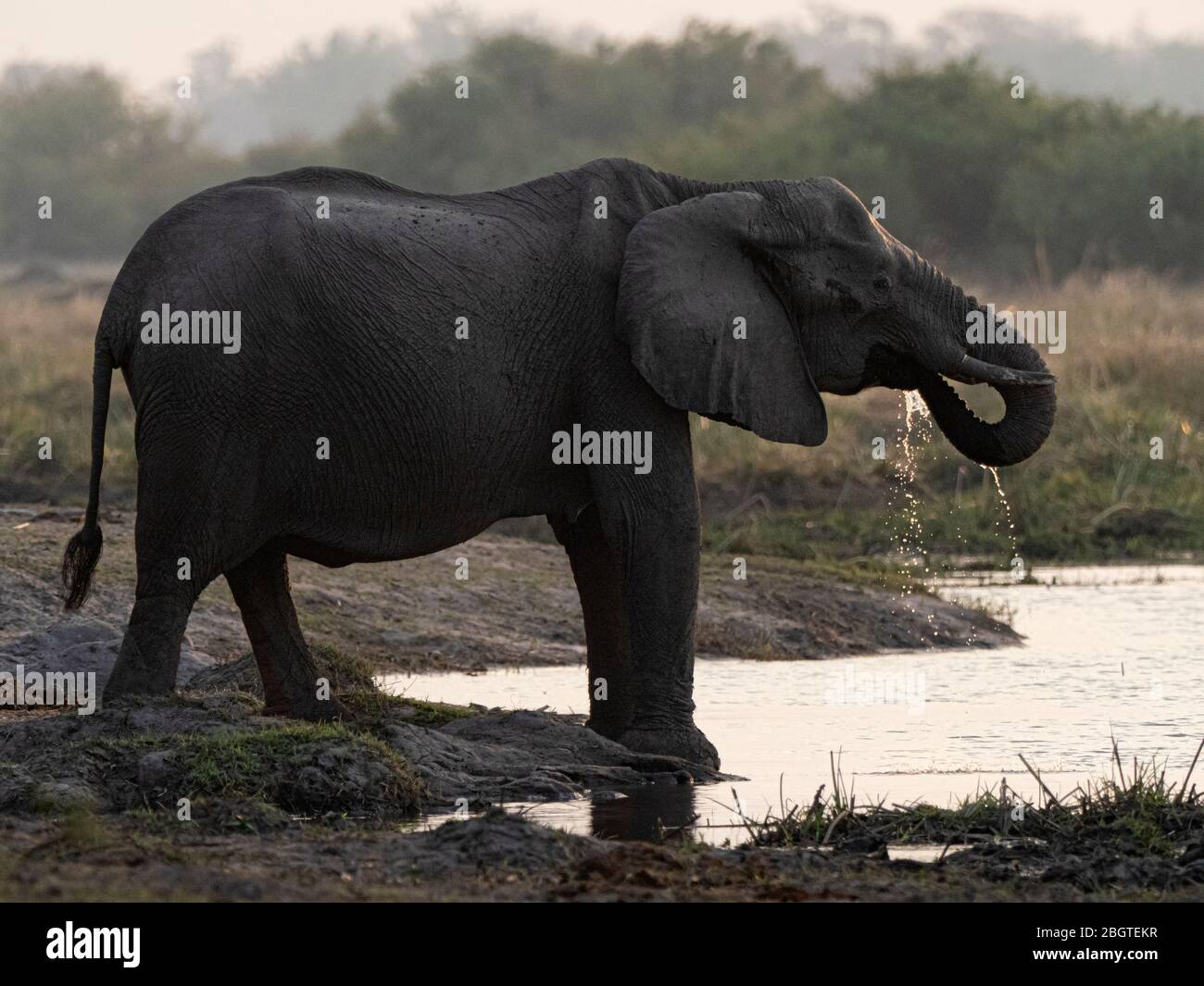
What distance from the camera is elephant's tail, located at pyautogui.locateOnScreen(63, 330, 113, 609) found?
8.69 meters

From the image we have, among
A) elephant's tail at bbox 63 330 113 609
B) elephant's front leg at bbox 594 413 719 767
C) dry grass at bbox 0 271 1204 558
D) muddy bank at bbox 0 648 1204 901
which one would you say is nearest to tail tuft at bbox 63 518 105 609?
elephant's tail at bbox 63 330 113 609

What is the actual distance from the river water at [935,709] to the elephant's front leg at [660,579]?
0.94 feet

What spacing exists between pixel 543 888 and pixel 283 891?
726 millimetres

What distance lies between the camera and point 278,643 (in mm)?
9156

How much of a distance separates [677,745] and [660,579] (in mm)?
628

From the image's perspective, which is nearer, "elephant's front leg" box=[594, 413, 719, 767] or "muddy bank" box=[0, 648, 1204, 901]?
"muddy bank" box=[0, 648, 1204, 901]

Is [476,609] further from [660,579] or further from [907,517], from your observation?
[907,517]

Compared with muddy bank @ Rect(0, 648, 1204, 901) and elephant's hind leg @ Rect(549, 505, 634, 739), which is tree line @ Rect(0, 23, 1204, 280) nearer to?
elephant's hind leg @ Rect(549, 505, 634, 739)

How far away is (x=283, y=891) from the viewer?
235 inches

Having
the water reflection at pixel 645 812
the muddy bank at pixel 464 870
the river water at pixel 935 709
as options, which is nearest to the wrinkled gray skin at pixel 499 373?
the water reflection at pixel 645 812

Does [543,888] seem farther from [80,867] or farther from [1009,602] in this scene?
[1009,602]

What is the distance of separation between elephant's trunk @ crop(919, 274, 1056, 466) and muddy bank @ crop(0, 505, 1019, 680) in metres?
3.23
